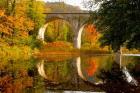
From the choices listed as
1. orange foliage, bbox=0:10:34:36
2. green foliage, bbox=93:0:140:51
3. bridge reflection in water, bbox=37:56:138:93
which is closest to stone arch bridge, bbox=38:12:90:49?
orange foliage, bbox=0:10:34:36

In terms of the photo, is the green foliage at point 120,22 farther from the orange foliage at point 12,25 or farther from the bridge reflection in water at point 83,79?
the orange foliage at point 12,25

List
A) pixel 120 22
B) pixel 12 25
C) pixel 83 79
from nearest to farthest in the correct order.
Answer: pixel 120 22, pixel 83 79, pixel 12 25

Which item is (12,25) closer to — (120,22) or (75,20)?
(120,22)

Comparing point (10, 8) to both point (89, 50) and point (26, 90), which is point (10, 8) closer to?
point (89, 50)

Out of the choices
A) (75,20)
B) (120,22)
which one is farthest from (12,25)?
(75,20)

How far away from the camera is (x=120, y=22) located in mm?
16328

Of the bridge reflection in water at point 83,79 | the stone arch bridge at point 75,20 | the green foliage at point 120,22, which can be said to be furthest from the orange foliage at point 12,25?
the stone arch bridge at point 75,20

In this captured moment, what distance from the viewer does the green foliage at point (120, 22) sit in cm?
1591

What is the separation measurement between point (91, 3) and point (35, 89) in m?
6.92

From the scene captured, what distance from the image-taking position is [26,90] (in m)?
13.8

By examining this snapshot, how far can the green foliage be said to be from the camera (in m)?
15.9

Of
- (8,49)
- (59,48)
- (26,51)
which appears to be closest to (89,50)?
(59,48)

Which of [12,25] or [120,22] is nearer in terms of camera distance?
[120,22]

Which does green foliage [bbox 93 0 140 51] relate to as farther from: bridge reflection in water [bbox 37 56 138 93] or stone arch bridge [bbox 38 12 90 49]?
stone arch bridge [bbox 38 12 90 49]
